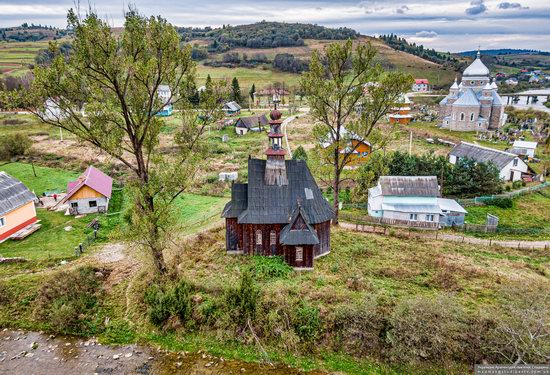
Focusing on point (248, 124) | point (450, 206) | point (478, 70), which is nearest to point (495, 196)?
point (450, 206)

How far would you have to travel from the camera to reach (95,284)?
22156 millimetres

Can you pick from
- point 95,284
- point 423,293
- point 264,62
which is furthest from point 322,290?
point 264,62

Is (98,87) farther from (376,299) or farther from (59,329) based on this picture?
(376,299)

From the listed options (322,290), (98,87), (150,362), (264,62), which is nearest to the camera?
(150,362)

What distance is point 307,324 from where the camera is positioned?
60.1 feet

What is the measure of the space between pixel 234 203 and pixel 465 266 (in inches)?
632

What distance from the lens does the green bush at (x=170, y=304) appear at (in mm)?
19203

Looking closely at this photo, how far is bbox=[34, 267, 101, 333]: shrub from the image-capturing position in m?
19.6

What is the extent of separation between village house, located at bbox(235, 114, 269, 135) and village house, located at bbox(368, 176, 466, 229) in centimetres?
4208

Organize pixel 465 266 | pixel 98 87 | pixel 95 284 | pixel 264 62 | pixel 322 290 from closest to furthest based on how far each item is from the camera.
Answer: pixel 98 87 → pixel 322 290 → pixel 95 284 → pixel 465 266 → pixel 264 62

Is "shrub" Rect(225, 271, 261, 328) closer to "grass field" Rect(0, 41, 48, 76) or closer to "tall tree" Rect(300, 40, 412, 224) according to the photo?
"tall tree" Rect(300, 40, 412, 224)

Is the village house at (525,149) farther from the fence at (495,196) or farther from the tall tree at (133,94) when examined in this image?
the tall tree at (133,94)

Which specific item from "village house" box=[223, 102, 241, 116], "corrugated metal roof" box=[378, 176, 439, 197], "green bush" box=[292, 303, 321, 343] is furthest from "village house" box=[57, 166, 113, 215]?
"village house" box=[223, 102, 241, 116]

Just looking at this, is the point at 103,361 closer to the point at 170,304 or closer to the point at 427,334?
the point at 170,304
